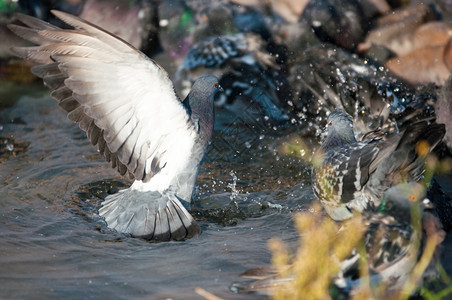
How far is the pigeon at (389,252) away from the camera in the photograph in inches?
112

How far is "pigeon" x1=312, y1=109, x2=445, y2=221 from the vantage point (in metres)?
3.38

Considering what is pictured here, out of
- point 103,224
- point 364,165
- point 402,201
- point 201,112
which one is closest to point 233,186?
point 201,112

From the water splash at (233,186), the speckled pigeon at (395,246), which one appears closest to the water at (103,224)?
the water splash at (233,186)

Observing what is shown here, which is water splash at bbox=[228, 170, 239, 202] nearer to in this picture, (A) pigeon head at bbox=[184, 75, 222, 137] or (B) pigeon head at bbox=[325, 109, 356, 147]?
(A) pigeon head at bbox=[184, 75, 222, 137]

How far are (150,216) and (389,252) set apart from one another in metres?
Result: 1.68

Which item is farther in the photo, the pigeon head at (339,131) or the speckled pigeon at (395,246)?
the pigeon head at (339,131)

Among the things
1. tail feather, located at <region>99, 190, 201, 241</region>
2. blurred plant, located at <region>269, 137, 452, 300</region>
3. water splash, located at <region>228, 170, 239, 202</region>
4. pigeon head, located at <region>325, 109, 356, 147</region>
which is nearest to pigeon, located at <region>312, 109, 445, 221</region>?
pigeon head, located at <region>325, 109, 356, 147</region>

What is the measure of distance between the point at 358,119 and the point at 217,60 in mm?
1696

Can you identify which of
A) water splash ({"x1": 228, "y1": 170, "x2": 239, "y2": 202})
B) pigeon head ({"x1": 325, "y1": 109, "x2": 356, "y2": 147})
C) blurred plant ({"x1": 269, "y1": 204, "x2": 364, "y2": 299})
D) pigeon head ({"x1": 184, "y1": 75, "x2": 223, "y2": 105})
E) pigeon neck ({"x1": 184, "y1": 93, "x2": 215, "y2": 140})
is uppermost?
pigeon head ({"x1": 184, "y1": 75, "x2": 223, "y2": 105})

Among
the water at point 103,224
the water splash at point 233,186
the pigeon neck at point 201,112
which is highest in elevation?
the pigeon neck at point 201,112

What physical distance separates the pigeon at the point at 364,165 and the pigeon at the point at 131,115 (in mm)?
838

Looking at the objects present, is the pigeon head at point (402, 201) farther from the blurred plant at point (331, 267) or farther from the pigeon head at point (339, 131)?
the pigeon head at point (339, 131)

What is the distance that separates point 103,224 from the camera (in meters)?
4.08

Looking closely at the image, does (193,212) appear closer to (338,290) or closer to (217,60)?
(338,290)
